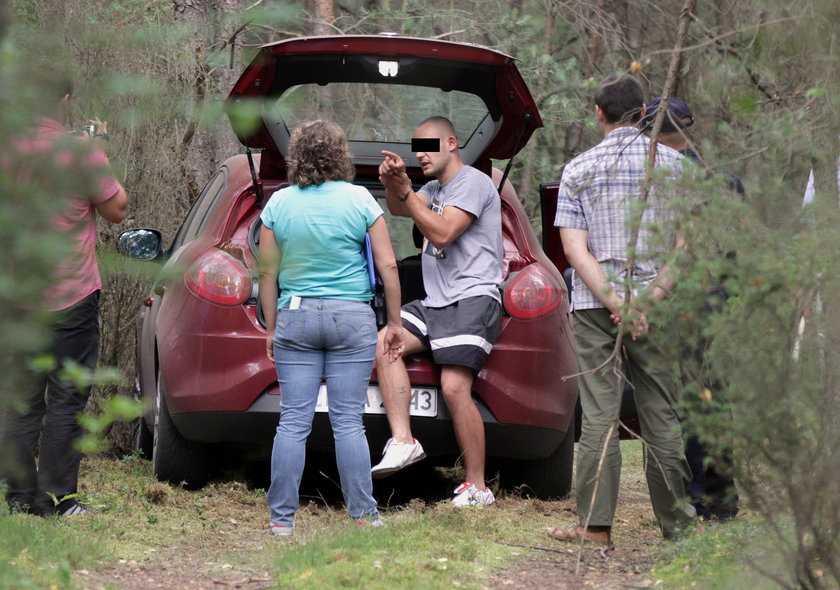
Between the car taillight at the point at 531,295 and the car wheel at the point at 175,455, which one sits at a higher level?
the car taillight at the point at 531,295

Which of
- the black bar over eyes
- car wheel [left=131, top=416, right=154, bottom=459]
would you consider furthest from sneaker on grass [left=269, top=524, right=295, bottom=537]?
car wheel [left=131, top=416, right=154, bottom=459]

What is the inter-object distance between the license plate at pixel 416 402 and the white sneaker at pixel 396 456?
0.18 meters

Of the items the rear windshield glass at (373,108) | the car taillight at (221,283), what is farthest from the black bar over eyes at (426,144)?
the rear windshield glass at (373,108)

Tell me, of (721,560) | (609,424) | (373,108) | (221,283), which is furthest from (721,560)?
(373,108)

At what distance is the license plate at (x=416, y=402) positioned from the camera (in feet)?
18.5

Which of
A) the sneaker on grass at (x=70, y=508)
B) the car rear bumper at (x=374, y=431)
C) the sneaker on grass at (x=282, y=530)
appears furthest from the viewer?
the car rear bumper at (x=374, y=431)

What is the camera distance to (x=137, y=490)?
229 inches

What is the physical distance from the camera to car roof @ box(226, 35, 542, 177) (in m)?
5.53

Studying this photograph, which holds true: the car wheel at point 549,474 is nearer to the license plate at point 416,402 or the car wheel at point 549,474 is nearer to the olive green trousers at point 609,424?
the license plate at point 416,402

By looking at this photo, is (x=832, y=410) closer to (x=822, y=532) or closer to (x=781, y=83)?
(x=822, y=532)

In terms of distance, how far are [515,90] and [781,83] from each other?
4.17 feet

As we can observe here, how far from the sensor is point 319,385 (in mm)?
5234

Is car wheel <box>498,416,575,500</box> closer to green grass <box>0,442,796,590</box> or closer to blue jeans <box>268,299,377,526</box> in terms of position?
green grass <box>0,442,796,590</box>

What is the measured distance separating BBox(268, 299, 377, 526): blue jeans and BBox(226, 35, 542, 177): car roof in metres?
0.89
